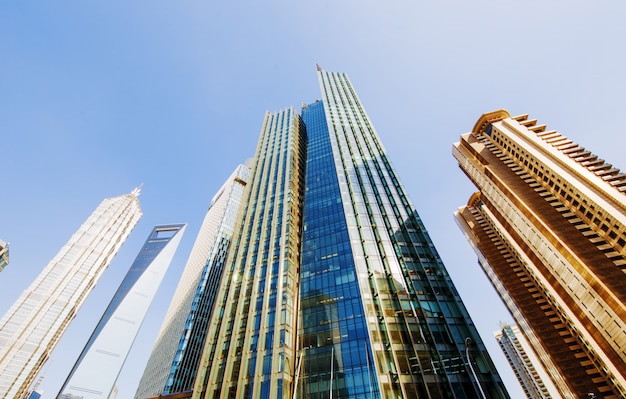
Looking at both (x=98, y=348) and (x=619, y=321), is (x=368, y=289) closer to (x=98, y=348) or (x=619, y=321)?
(x=619, y=321)

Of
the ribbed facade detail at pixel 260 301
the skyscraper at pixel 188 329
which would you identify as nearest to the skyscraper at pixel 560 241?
the ribbed facade detail at pixel 260 301

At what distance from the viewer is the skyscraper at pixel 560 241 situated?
173ft

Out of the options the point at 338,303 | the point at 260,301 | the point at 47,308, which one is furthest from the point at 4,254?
the point at 338,303

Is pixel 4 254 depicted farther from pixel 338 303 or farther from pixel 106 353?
pixel 338 303

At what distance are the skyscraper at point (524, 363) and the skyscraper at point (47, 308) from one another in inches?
8341

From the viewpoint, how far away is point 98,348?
177000 millimetres

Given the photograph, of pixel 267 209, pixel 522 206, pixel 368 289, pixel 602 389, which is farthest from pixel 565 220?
pixel 267 209

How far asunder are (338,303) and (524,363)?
144 metres

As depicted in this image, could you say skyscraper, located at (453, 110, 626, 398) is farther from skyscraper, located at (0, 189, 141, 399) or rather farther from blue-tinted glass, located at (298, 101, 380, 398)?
skyscraper, located at (0, 189, 141, 399)

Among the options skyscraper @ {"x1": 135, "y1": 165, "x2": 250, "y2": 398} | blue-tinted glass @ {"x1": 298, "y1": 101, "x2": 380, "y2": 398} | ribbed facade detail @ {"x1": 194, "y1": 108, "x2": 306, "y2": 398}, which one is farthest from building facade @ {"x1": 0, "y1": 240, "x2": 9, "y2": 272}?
blue-tinted glass @ {"x1": 298, "y1": 101, "x2": 380, "y2": 398}

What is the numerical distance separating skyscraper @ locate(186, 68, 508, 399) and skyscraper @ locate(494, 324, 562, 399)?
103 meters

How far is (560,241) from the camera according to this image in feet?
190

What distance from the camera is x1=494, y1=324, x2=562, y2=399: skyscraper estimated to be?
123 meters

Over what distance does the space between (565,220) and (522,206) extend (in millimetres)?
8028
